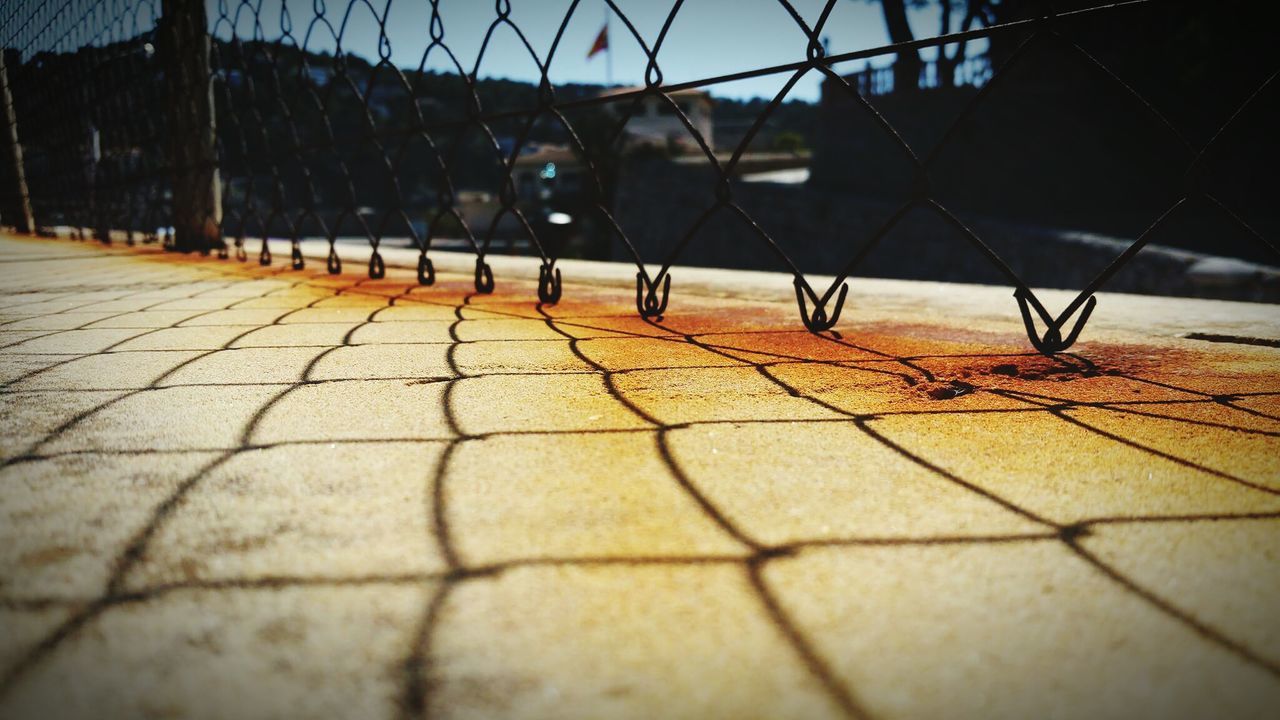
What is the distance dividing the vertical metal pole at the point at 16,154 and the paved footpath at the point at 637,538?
29.9 feet

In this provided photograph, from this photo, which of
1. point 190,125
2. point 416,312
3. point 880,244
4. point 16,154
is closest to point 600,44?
point 880,244

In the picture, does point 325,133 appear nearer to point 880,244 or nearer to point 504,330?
point 504,330

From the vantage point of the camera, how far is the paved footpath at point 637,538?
53 centimetres

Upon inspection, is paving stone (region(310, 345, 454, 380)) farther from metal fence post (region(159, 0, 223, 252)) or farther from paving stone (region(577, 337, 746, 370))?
metal fence post (region(159, 0, 223, 252))

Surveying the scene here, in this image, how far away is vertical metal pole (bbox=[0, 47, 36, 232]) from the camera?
25.6 ft

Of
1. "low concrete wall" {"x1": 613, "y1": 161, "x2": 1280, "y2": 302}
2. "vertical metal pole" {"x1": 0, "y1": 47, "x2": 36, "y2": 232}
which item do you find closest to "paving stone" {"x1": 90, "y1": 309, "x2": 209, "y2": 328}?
"low concrete wall" {"x1": 613, "y1": 161, "x2": 1280, "y2": 302}

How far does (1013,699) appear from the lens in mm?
512

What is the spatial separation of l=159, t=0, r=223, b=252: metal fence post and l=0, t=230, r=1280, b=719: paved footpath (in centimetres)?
414

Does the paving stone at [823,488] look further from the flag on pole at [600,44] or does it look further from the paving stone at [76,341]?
the flag on pole at [600,44]

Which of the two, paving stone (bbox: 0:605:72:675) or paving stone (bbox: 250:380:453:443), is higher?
paving stone (bbox: 250:380:453:443)

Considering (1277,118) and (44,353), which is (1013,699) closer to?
(44,353)

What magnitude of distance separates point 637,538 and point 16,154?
418 inches

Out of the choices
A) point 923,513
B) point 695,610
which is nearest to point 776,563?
point 695,610

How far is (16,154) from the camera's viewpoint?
26.4 feet
